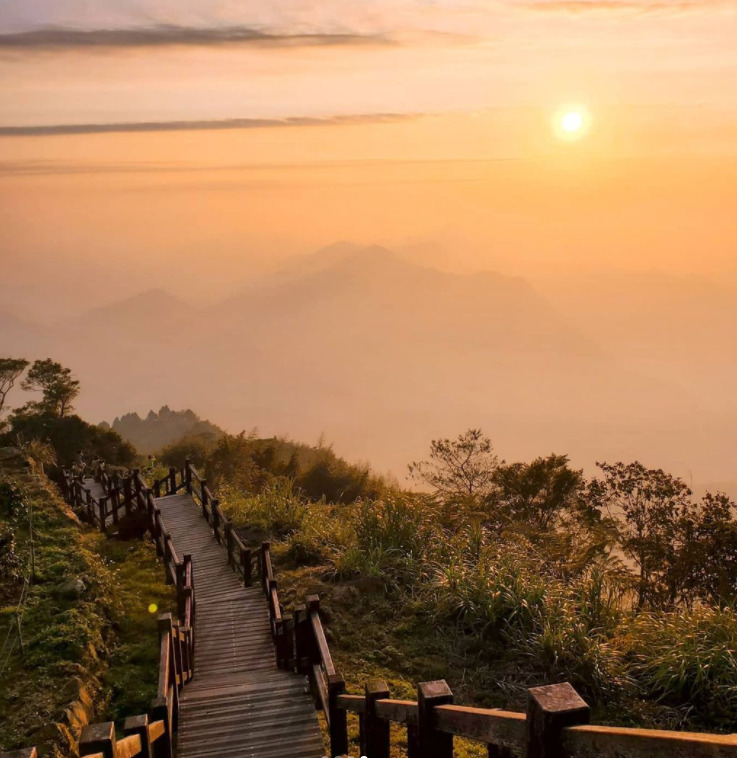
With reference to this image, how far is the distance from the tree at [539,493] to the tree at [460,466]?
245 cm

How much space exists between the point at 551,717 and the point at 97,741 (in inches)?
162

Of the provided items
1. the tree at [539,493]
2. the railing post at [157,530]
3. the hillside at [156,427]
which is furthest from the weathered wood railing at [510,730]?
the hillside at [156,427]

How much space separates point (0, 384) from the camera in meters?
55.4

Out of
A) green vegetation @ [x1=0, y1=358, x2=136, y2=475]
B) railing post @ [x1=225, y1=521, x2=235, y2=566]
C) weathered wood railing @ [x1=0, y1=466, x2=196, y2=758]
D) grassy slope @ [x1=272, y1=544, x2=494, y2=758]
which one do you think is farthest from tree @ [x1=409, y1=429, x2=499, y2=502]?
green vegetation @ [x1=0, y1=358, x2=136, y2=475]

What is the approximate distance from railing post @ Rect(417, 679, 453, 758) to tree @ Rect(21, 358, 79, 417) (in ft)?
149

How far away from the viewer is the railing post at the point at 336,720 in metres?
9.90

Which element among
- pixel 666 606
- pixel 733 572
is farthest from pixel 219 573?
pixel 733 572

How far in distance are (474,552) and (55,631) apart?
968cm

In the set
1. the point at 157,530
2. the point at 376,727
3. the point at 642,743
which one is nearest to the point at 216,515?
the point at 157,530

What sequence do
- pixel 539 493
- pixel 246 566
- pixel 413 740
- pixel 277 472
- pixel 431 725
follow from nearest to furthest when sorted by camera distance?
pixel 431 725, pixel 413 740, pixel 246 566, pixel 539 493, pixel 277 472

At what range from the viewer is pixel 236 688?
1286cm

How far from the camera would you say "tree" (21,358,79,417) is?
156 feet

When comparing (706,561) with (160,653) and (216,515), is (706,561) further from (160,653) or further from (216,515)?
(160,653)

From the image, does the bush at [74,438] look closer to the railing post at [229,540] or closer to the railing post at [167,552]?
the railing post at [167,552]
